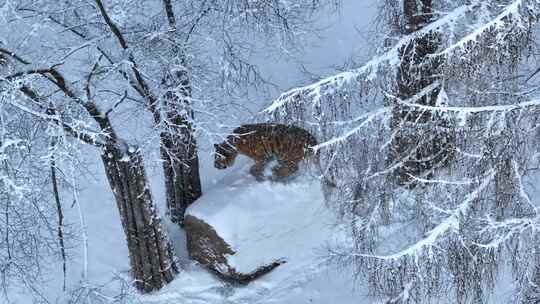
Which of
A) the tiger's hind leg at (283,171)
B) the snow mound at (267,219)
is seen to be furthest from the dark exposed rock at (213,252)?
the tiger's hind leg at (283,171)

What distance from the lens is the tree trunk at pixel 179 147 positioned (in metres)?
8.42

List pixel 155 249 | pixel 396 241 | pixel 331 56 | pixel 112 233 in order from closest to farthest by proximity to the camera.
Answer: pixel 396 241
pixel 155 249
pixel 112 233
pixel 331 56

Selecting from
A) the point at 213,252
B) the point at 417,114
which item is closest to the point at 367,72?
the point at 417,114

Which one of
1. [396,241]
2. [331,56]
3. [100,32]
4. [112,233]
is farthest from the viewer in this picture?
[331,56]

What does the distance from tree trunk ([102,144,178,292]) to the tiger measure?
41.9 inches

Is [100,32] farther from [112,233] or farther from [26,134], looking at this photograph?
[112,233]

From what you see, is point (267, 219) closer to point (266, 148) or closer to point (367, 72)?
point (266, 148)

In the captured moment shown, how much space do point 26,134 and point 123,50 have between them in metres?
1.47

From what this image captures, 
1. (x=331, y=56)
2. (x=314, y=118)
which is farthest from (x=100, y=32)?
(x=331, y=56)

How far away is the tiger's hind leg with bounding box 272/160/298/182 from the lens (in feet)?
31.6

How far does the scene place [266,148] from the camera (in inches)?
367

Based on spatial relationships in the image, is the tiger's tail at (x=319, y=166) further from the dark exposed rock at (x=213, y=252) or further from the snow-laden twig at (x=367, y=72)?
the dark exposed rock at (x=213, y=252)

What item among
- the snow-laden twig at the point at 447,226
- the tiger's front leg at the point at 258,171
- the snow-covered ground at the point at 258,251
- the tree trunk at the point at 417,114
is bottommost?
the snow-covered ground at the point at 258,251

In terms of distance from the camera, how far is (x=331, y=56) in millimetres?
12852
